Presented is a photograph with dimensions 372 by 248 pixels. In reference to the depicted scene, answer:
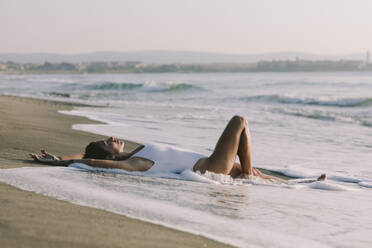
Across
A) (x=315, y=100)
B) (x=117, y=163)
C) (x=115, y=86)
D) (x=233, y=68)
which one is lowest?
(x=115, y=86)

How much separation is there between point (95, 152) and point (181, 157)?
0.91 metres

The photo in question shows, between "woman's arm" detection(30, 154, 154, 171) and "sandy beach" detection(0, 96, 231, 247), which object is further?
"woman's arm" detection(30, 154, 154, 171)

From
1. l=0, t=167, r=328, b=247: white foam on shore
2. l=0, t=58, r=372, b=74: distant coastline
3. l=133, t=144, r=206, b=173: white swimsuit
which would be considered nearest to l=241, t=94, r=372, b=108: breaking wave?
l=133, t=144, r=206, b=173: white swimsuit

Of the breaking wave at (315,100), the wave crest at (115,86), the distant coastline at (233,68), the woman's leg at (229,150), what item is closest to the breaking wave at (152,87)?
the wave crest at (115,86)

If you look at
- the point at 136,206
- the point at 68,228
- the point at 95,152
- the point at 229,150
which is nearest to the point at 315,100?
the point at 229,150

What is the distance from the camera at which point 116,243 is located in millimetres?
2541

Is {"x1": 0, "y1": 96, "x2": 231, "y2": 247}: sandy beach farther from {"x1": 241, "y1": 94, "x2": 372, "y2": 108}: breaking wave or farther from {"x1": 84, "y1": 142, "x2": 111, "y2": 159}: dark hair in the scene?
{"x1": 241, "y1": 94, "x2": 372, "y2": 108}: breaking wave

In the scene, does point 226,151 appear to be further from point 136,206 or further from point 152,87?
point 152,87

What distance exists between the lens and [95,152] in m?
5.33

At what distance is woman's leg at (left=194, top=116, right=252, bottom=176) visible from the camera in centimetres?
509

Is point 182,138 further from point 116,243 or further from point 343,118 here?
point 343,118

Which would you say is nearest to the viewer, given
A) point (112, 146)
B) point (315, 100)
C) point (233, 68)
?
point (112, 146)

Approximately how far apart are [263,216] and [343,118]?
12.7 meters

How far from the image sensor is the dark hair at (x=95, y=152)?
5286 millimetres
